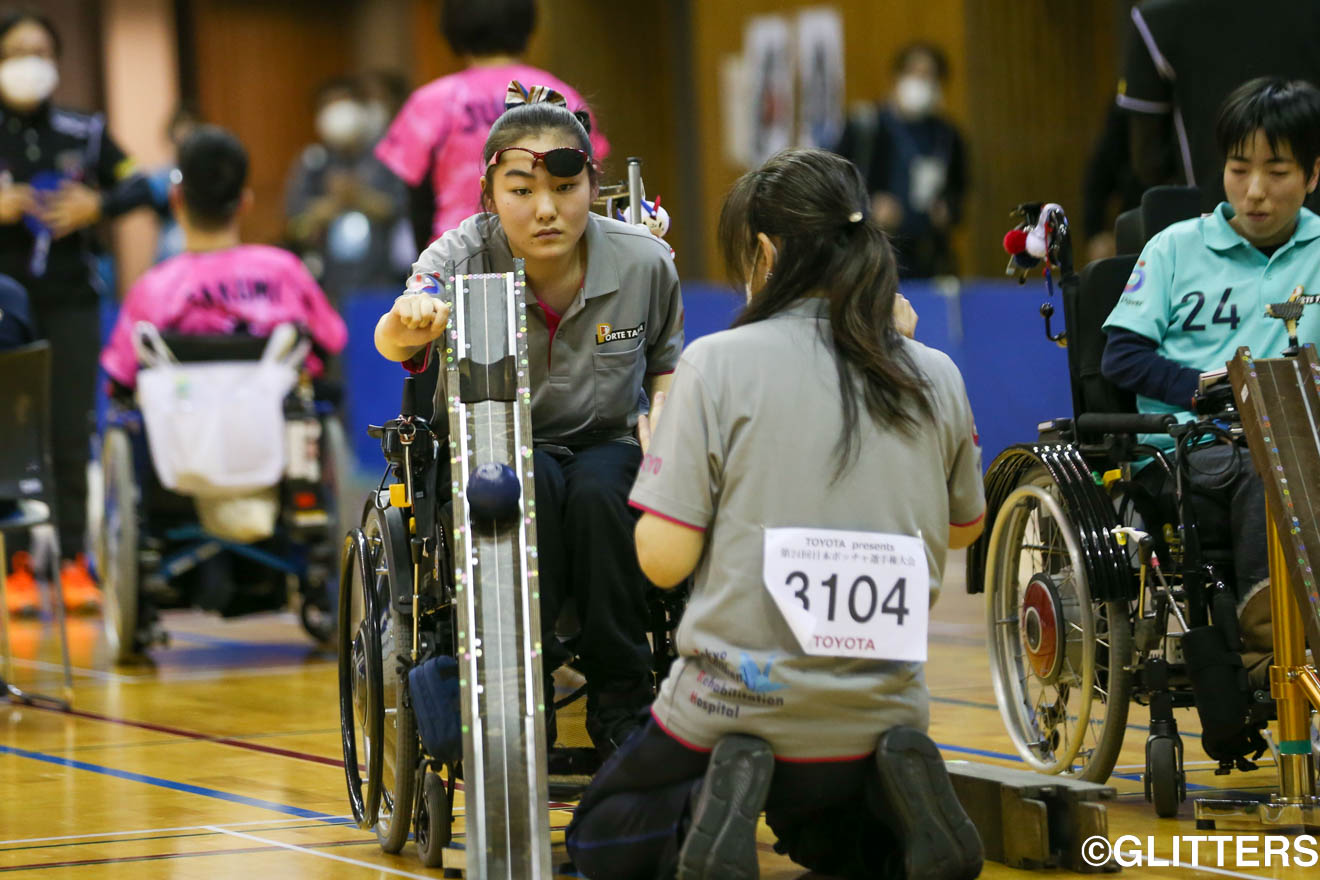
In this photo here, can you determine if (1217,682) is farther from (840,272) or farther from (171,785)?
(171,785)

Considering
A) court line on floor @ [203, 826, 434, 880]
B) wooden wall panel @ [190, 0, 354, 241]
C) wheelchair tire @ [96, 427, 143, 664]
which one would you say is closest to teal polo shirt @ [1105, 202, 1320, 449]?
court line on floor @ [203, 826, 434, 880]

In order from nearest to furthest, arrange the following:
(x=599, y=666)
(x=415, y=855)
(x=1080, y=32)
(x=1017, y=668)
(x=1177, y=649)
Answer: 1. (x=599, y=666)
2. (x=415, y=855)
3. (x=1177, y=649)
4. (x=1017, y=668)
5. (x=1080, y=32)

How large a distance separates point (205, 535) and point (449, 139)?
4.27ft

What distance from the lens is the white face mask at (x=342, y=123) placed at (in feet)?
39.1

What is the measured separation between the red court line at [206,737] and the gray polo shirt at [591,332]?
1.11 metres

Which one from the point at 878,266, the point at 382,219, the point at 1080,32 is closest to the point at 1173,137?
the point at 878,266

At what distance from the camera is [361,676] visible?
312 centimetres

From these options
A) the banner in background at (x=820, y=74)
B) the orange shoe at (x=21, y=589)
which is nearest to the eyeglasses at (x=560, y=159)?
the orange shoe at (x=21, y=589)

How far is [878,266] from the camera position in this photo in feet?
8.43

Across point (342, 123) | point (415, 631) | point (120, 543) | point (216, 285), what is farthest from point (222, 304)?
point (342, 123)

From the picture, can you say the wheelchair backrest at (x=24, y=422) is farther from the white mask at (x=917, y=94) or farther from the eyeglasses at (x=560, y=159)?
the white mask at (x=917, y=94)

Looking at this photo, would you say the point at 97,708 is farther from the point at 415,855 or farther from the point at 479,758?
the point at 479,758

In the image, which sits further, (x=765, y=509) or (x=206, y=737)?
(x=206, y=737)

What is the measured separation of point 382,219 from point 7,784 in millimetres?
7936
